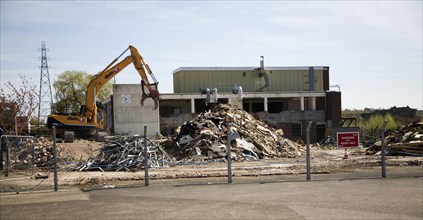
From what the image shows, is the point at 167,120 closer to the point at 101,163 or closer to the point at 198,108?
the point at 198,108

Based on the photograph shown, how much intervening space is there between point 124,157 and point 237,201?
11.0 metres

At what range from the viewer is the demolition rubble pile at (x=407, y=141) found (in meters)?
26.0

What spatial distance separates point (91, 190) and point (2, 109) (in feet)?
59.0

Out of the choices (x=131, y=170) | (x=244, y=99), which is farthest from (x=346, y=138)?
(x=244, y=99)

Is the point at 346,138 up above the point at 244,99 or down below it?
below

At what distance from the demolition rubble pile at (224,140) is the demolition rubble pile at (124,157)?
11.1 ft

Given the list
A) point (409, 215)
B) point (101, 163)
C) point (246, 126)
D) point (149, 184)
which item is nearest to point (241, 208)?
point (409, 215)

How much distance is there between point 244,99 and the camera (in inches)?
2409

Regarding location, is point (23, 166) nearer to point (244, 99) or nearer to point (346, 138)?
point (346, 138)

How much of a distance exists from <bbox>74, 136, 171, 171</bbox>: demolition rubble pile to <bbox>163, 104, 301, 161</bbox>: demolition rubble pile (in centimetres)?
337

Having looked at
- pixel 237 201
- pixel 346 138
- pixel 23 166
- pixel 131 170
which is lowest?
pixel 131 170

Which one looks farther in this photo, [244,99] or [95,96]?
[244,99]

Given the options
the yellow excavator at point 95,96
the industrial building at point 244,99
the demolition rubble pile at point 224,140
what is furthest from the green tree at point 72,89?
the demolition rubble pile at point 224,140

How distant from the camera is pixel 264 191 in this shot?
41.6 ft
